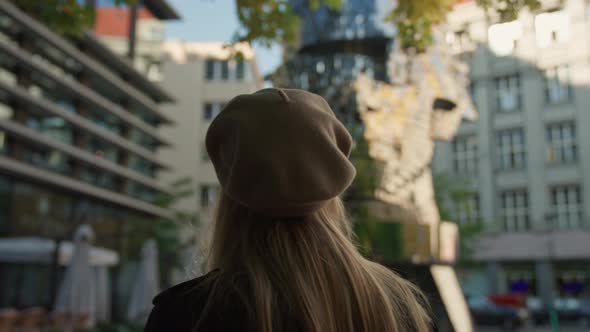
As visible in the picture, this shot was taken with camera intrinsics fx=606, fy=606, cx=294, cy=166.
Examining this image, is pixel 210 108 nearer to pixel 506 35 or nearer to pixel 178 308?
pixel 506 35

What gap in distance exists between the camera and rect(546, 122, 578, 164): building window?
36.6 meters

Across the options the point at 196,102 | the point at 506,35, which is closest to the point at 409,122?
the point at 506,35

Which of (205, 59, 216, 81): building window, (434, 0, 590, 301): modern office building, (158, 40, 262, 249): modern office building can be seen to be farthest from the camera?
(205, 59, 216, 81): building window

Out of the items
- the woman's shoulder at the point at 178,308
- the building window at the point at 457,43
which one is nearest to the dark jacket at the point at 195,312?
the woman's shoulder at the point at 178,308

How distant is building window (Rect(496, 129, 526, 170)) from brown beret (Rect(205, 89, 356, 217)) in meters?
39.5

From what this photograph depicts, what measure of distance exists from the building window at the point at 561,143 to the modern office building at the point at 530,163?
0.19ft

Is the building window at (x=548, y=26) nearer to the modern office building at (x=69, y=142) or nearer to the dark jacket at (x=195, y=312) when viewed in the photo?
the dark jacket at (x=195, y=312)

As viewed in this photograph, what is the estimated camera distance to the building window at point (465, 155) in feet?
133

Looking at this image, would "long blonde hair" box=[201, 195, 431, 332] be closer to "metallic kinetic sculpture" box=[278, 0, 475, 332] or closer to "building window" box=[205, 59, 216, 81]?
"metallic kinetic sculpture" box=[278, 0, 475, 332]

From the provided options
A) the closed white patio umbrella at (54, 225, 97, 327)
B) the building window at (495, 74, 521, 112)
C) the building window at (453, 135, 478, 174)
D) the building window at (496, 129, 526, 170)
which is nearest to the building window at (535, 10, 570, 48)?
the closed white patio umbrella at (54, 225, 97, 327)

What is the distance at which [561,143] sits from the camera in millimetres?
37000

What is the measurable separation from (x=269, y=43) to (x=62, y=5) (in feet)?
6.53

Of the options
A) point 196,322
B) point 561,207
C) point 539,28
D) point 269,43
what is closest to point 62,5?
point 269,43

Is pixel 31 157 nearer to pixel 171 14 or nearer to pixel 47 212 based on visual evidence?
pixel 47 212
